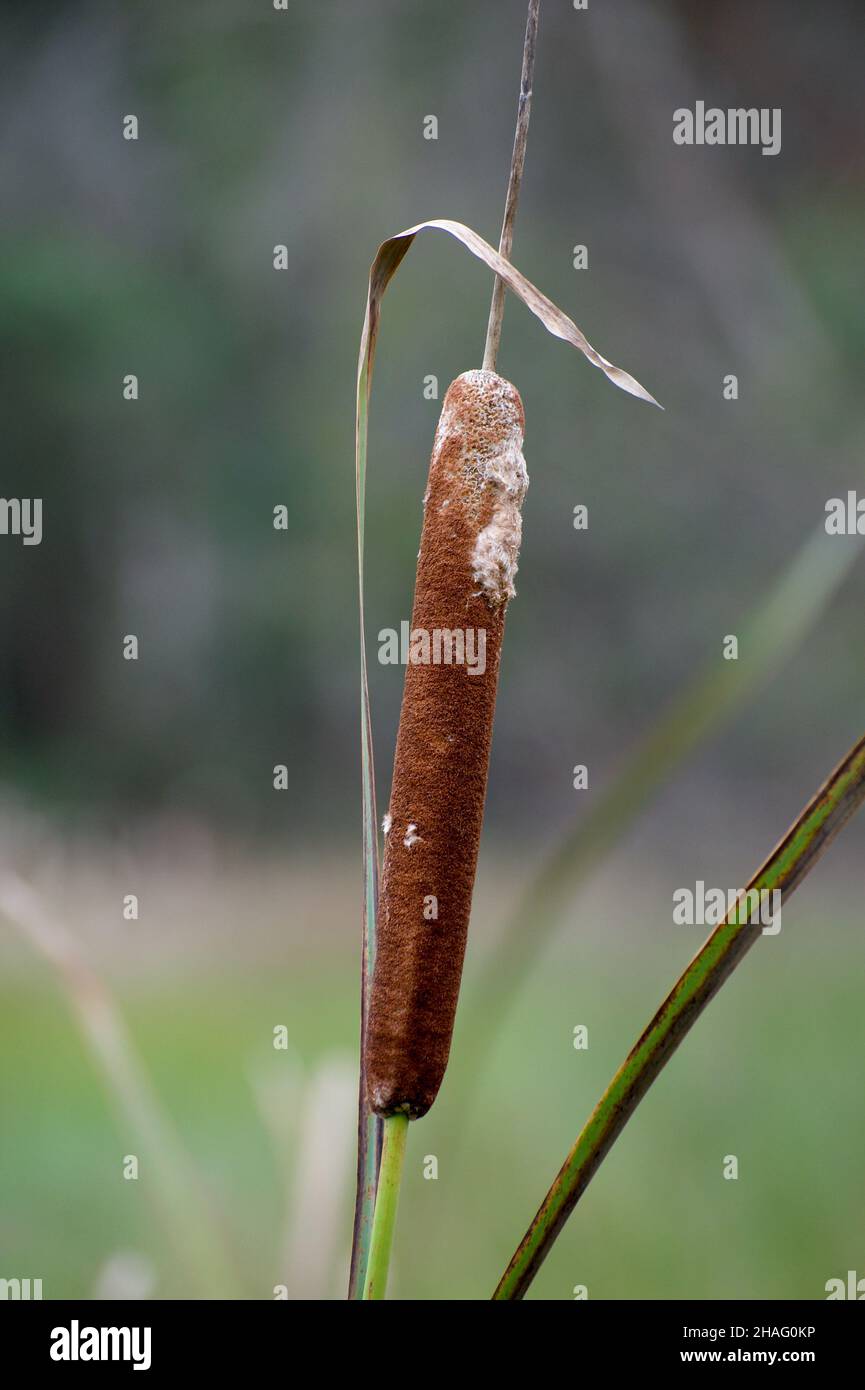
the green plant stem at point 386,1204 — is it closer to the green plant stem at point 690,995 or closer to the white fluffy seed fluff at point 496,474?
the green plant stem at point 690,995

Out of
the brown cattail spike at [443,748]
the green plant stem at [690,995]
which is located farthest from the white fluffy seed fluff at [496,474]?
the green plant stem at [690,995]

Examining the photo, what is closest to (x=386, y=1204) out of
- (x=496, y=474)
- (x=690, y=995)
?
(x=690, y=995)

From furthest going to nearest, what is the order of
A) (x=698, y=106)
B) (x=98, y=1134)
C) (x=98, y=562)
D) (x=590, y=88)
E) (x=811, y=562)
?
(x=98, y=562), (x=590, y=88), (x=698, y=106), (x=98, y=1134), (x=811, y=562)

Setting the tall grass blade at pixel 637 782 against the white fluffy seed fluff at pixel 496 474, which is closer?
the white fluffy seed fluff at pixel 496 474

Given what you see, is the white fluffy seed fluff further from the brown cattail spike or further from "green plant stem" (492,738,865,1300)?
"green plant stem" (492,738,865,1300)

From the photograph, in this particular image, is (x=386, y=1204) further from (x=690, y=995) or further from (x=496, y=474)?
(x=496, y=474)

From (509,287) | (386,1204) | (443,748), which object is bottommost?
(386,1204)

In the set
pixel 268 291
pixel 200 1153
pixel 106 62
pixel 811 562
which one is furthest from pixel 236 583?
pixel 811 562

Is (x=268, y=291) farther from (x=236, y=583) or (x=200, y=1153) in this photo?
(x=200, y=1153)
